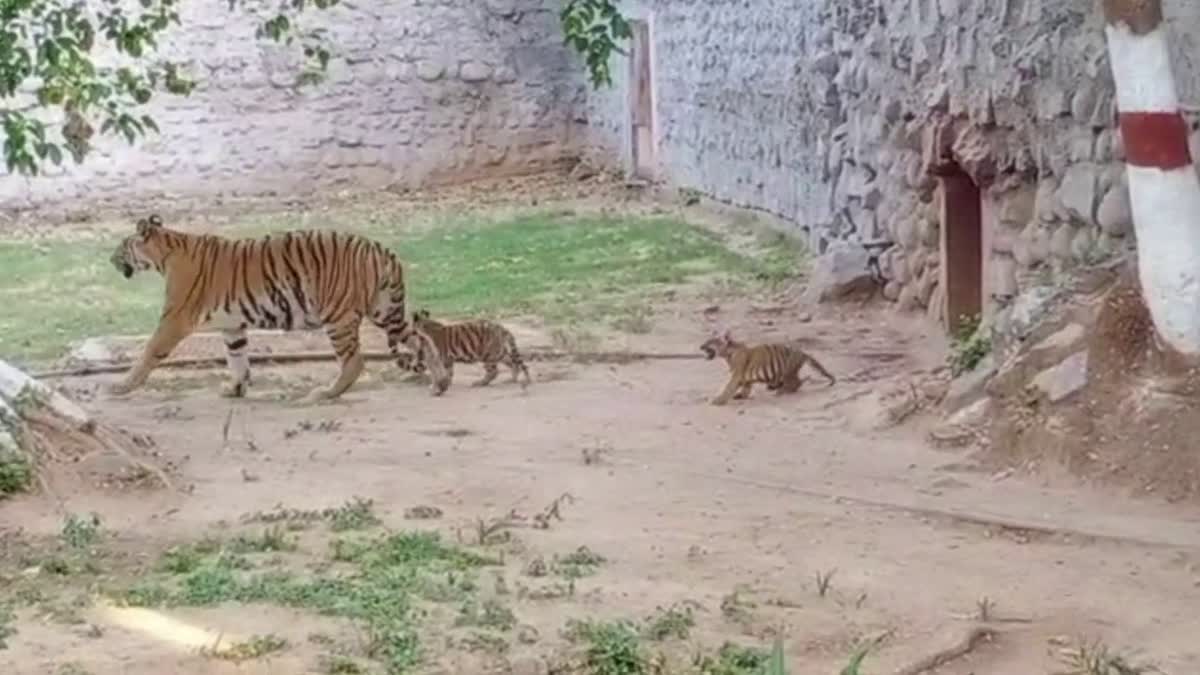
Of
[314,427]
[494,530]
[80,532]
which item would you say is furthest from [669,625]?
[314,427]

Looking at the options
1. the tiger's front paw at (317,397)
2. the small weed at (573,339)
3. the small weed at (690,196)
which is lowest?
the small weed at (690,196)

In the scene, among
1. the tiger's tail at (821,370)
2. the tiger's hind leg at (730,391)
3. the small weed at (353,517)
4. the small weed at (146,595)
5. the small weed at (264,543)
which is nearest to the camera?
the small weed at (146,595)

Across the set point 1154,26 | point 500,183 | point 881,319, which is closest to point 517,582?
point 1154,26

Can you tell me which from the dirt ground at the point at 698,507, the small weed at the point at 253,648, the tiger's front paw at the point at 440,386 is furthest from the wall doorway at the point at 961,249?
the small weed at the point at 253,648

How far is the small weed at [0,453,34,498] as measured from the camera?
20.8 feet

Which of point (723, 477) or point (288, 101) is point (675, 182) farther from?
point (723, 477)

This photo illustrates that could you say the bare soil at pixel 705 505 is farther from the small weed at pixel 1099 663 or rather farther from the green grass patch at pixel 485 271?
the green grass patch at pixel 485 271

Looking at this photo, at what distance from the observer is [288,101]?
19469 millimetres

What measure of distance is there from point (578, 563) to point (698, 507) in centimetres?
90

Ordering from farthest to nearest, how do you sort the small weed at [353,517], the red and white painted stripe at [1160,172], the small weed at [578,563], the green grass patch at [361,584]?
the red and white painted stripe at [1160,172] < the small weed at [353,517] < the small weed at [578,563] < the green grass patch at [361,584]

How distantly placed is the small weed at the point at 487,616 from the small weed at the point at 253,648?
1.52ft

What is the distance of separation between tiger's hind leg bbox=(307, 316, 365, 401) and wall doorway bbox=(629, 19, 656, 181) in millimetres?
9562

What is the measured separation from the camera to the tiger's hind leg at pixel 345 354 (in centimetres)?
901

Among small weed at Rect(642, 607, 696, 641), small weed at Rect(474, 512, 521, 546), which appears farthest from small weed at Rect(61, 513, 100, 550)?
small weed at Rect(642, 607, 696, 641)
